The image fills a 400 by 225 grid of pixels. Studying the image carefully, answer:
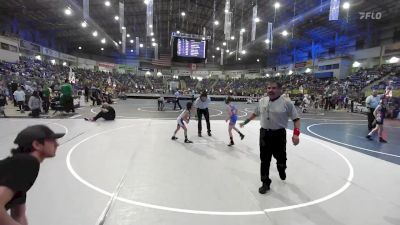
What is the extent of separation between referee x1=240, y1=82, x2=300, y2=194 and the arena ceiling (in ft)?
73.4

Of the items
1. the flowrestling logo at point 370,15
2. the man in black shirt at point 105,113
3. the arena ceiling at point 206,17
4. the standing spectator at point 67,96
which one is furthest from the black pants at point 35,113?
the flowrestling logo at point 370,15

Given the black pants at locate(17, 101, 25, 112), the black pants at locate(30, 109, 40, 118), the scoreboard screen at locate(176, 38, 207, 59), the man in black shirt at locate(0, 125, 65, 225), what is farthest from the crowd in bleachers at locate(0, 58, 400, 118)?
the man in black shirt at locate(0, 125, 65, 225)

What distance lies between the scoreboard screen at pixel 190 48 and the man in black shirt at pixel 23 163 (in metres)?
19.2

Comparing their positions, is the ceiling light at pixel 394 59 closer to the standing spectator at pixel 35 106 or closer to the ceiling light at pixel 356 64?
the ceiling light at pixel 356 64

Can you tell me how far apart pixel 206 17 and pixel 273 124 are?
124 feet

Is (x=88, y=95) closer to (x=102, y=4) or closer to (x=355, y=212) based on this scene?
(x=102, y=4)

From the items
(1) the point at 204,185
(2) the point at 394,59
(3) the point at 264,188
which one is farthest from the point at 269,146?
(2) the point at 394,59

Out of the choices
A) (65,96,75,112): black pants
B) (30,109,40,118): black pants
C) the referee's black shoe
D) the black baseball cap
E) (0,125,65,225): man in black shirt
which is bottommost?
the referee's black shoe

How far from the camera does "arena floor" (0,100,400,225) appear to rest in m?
3.64

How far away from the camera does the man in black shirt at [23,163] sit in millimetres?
1463

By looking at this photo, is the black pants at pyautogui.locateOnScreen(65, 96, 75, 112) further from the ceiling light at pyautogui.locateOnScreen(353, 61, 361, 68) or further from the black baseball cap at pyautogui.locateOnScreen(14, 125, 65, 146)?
the ceiling light at pyautogui.locateOnScreen(353, 61, 361, 68)

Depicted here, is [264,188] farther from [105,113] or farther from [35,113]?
[35,113]

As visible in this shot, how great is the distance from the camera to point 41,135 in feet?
5.41

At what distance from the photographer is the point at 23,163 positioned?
1526 millimetres
